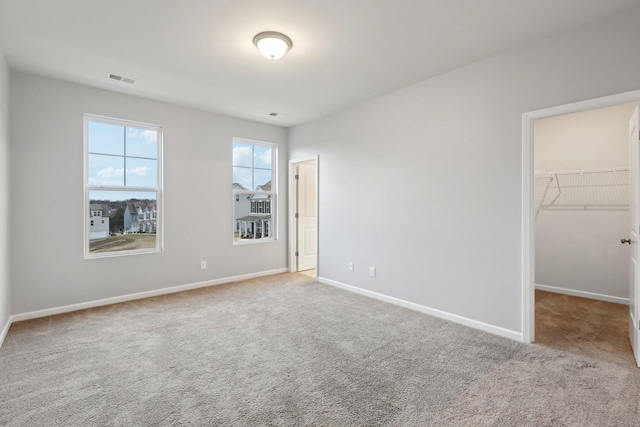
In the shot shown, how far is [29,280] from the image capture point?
3.53 m

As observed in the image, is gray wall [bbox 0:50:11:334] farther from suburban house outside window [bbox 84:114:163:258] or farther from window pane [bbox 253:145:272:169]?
window pane [bbox 253:145:272:169]

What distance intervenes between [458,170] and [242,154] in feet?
11.3

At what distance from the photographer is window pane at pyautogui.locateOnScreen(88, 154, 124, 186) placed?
13.0 ft

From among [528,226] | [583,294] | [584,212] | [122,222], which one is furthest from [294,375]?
[584,212]

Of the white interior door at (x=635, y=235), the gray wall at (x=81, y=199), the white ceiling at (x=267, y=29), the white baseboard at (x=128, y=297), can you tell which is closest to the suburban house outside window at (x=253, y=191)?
the gray wall at (x=81, y=199)

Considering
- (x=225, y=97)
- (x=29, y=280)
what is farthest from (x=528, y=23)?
(x=29, y=280)

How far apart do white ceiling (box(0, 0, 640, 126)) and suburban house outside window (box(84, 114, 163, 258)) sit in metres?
0.61

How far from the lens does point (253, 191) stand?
5.48m

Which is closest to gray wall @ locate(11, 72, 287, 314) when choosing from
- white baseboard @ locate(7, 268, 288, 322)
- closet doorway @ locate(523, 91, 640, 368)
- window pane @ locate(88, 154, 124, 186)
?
white baseboard @ locate(7, 268, 288, 322)

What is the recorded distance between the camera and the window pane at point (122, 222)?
4035mm

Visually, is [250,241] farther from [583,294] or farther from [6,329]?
[583,294]

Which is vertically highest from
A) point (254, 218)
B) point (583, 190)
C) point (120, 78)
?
point (120, 78)

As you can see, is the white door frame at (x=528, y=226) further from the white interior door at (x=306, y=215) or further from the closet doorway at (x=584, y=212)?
the white interior door at (x=306, y=215)

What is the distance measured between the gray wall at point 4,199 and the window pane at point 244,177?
2704 millimetres
